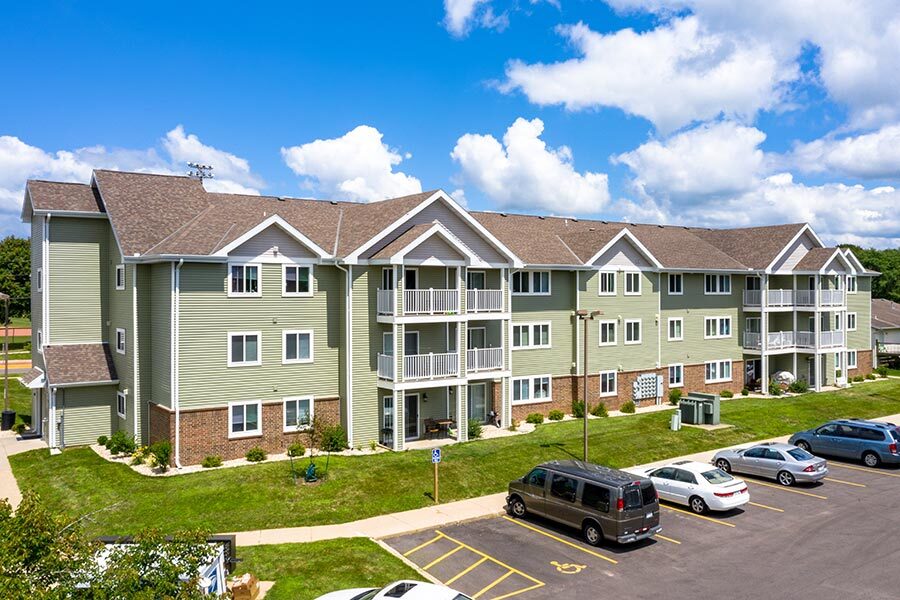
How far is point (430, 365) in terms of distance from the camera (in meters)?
29.4

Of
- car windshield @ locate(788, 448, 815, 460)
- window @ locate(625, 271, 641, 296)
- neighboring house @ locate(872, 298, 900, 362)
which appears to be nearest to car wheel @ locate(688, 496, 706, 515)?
car windshield @ locate(788, 448, 815, 460)

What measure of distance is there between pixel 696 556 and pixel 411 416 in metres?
15.0

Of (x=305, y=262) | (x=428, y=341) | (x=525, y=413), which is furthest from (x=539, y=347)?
(x=305, y=262)

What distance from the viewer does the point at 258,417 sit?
27.3 metres

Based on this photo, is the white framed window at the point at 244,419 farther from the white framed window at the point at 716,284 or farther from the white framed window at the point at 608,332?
the white framed window at the point at 716,284

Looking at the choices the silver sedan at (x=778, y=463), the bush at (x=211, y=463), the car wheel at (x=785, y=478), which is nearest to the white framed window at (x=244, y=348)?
the bush at (x=211, y=463)

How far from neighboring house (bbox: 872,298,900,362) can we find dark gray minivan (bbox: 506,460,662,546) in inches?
2134

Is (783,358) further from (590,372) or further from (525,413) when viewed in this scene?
(525,413)

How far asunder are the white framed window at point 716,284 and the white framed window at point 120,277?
33437 mm

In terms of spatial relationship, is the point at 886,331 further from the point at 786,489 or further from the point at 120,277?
the point at 120,277

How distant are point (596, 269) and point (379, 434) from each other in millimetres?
15797

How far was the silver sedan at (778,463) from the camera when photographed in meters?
25.3

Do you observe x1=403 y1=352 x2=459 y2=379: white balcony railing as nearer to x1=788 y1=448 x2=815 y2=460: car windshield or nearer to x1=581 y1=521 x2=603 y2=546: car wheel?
x1=581 y1=521 x2=603 y2=546: car wheel

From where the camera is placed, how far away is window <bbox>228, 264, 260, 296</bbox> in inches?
1056
